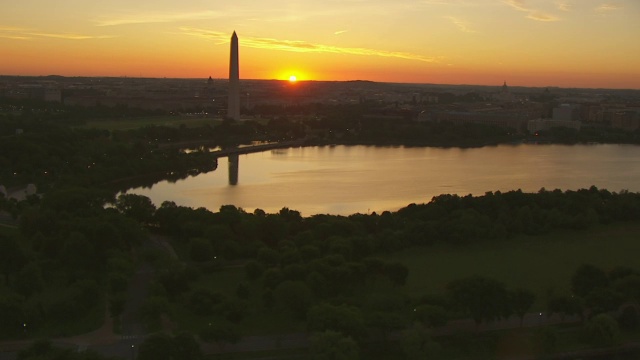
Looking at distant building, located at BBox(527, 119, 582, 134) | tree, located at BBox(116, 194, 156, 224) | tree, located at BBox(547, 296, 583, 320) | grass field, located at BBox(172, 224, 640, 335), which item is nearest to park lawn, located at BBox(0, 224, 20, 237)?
tree, located at BBox(116, 194, 156, 224)

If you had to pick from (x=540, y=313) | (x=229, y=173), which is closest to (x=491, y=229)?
(x=540, y=313)

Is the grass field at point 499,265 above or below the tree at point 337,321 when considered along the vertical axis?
below

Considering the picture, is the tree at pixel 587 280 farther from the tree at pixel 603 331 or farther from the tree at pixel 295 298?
the tree at pixel 295 298

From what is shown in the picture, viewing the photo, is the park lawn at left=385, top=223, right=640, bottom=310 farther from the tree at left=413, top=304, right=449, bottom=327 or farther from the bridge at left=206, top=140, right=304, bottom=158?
the bridge at left=206, top=140, right=304, bottom=158

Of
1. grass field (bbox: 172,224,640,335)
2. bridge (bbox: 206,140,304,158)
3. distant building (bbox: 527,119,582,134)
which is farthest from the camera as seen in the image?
distant building (bbox: 527,119,582,134)

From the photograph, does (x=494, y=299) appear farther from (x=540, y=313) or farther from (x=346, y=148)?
(x=346, y=148)

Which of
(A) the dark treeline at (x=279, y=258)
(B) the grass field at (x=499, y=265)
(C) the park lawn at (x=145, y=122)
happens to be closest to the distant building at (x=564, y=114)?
(C) the park lawn at (x=145, y=122)

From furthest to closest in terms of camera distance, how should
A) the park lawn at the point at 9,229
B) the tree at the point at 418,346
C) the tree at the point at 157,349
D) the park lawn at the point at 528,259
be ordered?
the park lawn at the point at 9,229 → the park lawn at the point at 528,259 → the tree at the point at 418,346 → the tree at the point at 157,349
